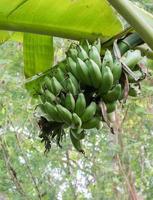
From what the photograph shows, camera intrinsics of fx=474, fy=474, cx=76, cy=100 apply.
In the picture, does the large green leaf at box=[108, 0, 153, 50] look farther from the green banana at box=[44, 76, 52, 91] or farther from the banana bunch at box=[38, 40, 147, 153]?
the green banana at box=[44, 76, 52, 91]

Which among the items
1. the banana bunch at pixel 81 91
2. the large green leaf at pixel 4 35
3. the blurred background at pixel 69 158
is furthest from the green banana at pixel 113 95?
the blurred background at pixel 69 158

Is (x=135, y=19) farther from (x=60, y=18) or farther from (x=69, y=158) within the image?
(x=69, y=158)

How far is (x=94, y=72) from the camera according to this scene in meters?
0.89

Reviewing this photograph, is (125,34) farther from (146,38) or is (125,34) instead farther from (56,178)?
(56,178)

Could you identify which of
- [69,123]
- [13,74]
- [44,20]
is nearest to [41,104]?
[69,123]

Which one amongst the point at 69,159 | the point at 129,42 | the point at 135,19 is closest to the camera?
the point at 135,19

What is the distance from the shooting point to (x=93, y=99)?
0.93 meters

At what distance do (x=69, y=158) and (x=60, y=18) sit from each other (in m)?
3.05

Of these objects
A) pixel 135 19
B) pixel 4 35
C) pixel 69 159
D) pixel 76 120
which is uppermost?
pixel 135 19

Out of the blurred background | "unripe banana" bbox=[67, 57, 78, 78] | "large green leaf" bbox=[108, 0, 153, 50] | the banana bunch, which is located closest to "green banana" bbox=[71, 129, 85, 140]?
the banana bunch

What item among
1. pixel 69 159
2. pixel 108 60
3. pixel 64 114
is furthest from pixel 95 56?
pixel 69 159

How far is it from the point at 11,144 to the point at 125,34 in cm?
304

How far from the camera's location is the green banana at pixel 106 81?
0.89 m

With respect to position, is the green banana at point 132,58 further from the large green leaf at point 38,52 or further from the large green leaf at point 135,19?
the large green leaf at point 38,52
